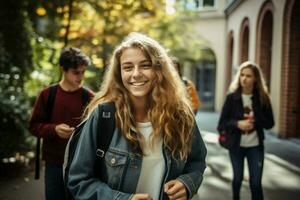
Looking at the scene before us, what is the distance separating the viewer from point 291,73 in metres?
10.7

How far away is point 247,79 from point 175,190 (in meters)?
3.13

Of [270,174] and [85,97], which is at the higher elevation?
[85,97]

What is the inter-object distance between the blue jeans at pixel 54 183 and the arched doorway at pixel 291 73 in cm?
844

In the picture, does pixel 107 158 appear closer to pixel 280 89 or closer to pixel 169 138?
pixel 169 138

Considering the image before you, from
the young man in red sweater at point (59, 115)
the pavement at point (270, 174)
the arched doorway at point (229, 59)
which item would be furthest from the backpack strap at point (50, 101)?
the arched doorway at point (229, 59)

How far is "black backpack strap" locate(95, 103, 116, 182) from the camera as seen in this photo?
2023 millimetres

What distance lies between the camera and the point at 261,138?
15.5 ft

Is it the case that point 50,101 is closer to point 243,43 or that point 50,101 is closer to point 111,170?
point 111,170

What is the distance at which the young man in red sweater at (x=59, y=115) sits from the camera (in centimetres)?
326

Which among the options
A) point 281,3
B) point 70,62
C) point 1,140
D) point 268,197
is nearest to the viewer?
point 70,62

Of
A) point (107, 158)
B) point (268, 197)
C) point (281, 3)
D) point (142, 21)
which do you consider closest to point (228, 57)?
point (142, 21)

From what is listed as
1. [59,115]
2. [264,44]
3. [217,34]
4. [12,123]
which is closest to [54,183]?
[59,115]

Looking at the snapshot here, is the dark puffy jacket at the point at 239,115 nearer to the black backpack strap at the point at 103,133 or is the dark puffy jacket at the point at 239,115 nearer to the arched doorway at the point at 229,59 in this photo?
the black backpack strap at the point at 103,133

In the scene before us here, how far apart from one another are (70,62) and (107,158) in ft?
5.41
